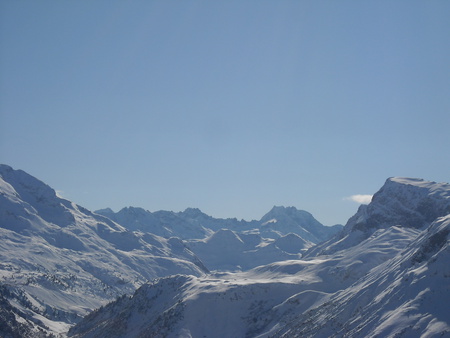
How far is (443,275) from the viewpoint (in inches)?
4998

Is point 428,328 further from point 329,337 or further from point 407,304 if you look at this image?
point 329,337

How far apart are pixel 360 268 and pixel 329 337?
69.4m

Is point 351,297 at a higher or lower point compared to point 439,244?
lower

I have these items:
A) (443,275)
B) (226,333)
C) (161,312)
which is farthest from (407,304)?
(161,312)

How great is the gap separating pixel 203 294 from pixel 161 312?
55.8 ft

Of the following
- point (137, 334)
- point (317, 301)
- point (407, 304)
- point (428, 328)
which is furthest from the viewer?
point (137, 334)

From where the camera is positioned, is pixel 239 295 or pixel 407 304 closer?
pixel 407 304

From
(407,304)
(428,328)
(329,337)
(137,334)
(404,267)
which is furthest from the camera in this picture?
(137,334)

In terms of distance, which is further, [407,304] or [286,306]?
[286,306]

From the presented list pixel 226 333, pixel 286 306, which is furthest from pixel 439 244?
pixel 226 333

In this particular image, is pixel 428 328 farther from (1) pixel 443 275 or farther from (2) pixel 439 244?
(2) pixel 439 244

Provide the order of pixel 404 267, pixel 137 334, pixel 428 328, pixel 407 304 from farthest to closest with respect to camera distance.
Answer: pixel 137 334 → pixel 404 267 → pixel 407 304 → pixel 428 328

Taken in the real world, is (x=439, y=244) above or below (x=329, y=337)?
above

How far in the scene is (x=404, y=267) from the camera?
146m
